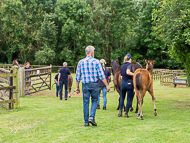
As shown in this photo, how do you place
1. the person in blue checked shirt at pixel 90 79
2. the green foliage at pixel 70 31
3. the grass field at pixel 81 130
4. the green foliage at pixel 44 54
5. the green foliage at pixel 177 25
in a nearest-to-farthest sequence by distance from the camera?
the grass field at pixel 81 130, the person in blue checked shirt at pixel 90 79, the green foliage at pixel 177 25, the green foliage at pixel 44 54, the green foliage at pixel 70 31

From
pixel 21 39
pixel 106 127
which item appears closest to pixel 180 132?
pixel 106 127

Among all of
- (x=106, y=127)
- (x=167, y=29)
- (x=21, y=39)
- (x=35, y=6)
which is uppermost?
(x=35, y=6)

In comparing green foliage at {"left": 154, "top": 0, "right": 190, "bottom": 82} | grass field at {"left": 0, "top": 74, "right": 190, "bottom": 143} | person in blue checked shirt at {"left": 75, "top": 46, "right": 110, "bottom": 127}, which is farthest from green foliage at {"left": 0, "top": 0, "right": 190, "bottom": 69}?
person in blue checked shirt at {"left": 75, "top": 46, "right": 110, "bottom": 127}

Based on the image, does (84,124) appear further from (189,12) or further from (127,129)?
(189,12)

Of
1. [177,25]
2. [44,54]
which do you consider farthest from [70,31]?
[177,25]

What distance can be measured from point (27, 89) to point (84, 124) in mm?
10163

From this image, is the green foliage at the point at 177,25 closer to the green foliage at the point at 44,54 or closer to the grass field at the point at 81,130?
the grass field at the point at 81,130

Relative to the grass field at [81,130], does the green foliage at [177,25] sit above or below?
above

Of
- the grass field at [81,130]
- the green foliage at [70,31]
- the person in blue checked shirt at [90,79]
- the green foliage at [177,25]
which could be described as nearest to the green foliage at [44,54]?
the green foliage at [70,31]

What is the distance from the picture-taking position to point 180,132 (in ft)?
17.6

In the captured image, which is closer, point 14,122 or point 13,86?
point 14,122

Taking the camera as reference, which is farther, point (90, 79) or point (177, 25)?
point (177, 25)

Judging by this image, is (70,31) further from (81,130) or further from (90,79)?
(81,130)

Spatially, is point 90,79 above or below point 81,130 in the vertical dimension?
above
